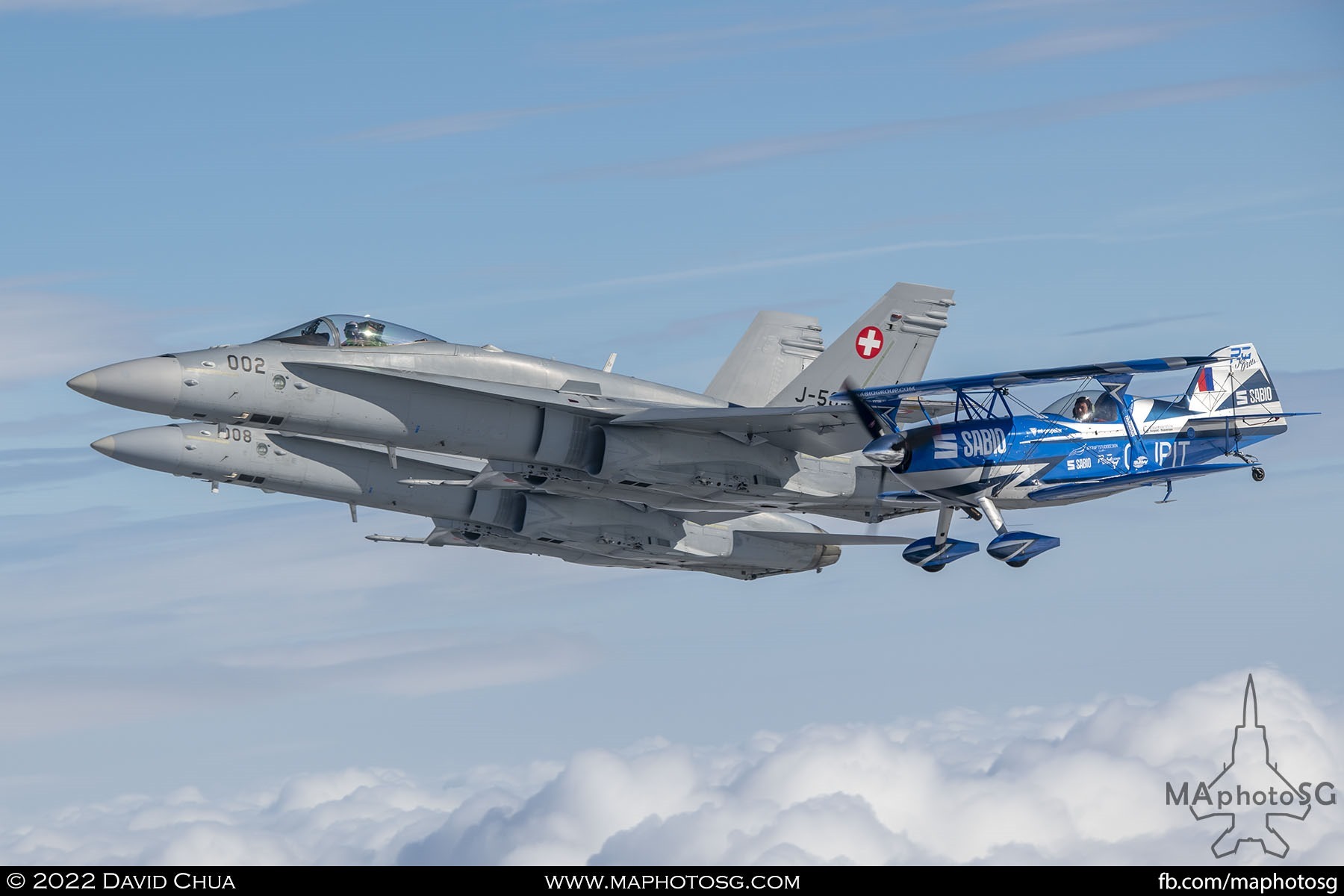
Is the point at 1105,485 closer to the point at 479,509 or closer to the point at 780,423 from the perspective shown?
the point at 780,423

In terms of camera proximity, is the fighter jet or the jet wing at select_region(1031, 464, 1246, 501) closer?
the fighter jet

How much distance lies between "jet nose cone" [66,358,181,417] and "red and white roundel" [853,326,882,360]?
17827 millimetres

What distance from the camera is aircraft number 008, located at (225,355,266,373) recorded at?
32.5 meters

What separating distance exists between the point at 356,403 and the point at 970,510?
1440cm

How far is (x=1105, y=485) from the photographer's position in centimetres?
3816

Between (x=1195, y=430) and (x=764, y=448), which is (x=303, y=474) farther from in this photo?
(x=1195, y=430)

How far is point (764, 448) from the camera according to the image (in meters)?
37.1

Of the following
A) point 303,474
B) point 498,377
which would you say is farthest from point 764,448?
point 303,474

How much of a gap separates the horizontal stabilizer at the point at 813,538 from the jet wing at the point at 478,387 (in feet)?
26.9

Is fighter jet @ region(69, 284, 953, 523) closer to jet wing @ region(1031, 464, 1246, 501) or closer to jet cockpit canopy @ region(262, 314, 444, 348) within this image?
jet cockpit canopy @ region(262, 314, 444, 348)

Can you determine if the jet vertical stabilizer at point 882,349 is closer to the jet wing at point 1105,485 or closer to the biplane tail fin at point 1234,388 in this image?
the jet wing at point 1105,485

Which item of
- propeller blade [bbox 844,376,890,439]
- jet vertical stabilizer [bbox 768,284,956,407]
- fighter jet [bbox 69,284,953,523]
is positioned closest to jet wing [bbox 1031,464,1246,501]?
fighter jet [bbox 69,284,953,523]

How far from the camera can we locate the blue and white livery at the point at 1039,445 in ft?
116
